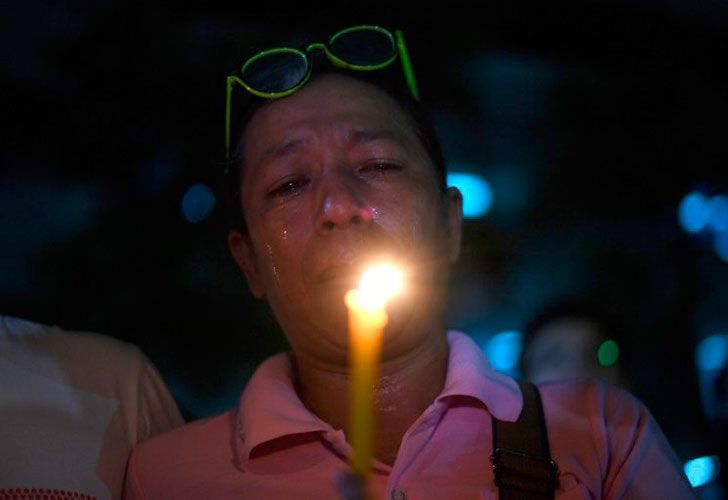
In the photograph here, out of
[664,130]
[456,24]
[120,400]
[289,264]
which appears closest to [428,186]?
[289,264]

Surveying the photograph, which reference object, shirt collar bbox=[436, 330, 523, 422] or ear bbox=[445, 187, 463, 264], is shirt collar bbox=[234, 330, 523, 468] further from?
ear bbox=[445, 187, 463, 264]

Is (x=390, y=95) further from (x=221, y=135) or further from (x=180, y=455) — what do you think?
(x=221, y=135)

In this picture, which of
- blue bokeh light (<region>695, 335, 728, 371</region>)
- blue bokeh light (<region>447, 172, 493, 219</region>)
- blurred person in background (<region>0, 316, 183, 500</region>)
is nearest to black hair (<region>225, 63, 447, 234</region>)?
blurred person in background (<region>0, 316, 183, 500</region>)

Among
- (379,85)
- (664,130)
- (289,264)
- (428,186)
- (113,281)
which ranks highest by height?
(664,130)

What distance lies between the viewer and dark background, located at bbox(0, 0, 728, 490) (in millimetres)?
5195

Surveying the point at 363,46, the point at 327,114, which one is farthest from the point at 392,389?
the point at 363,46

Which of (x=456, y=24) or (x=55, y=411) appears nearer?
(x=55, y=411)

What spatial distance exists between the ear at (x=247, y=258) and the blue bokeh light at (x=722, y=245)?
8731 millimetres

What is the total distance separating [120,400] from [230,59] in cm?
351

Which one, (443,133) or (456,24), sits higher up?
(456,24)

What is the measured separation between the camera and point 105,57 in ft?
17.4

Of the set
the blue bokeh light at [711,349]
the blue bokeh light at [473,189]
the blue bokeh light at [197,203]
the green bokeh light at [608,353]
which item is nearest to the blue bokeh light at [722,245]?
the blue bokeh light at [711,349]

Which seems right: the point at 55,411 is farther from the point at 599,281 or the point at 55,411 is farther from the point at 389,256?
the point at 599,281

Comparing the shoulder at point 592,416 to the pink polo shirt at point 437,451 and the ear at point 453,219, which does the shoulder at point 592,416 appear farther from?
the ear at point 453,219
